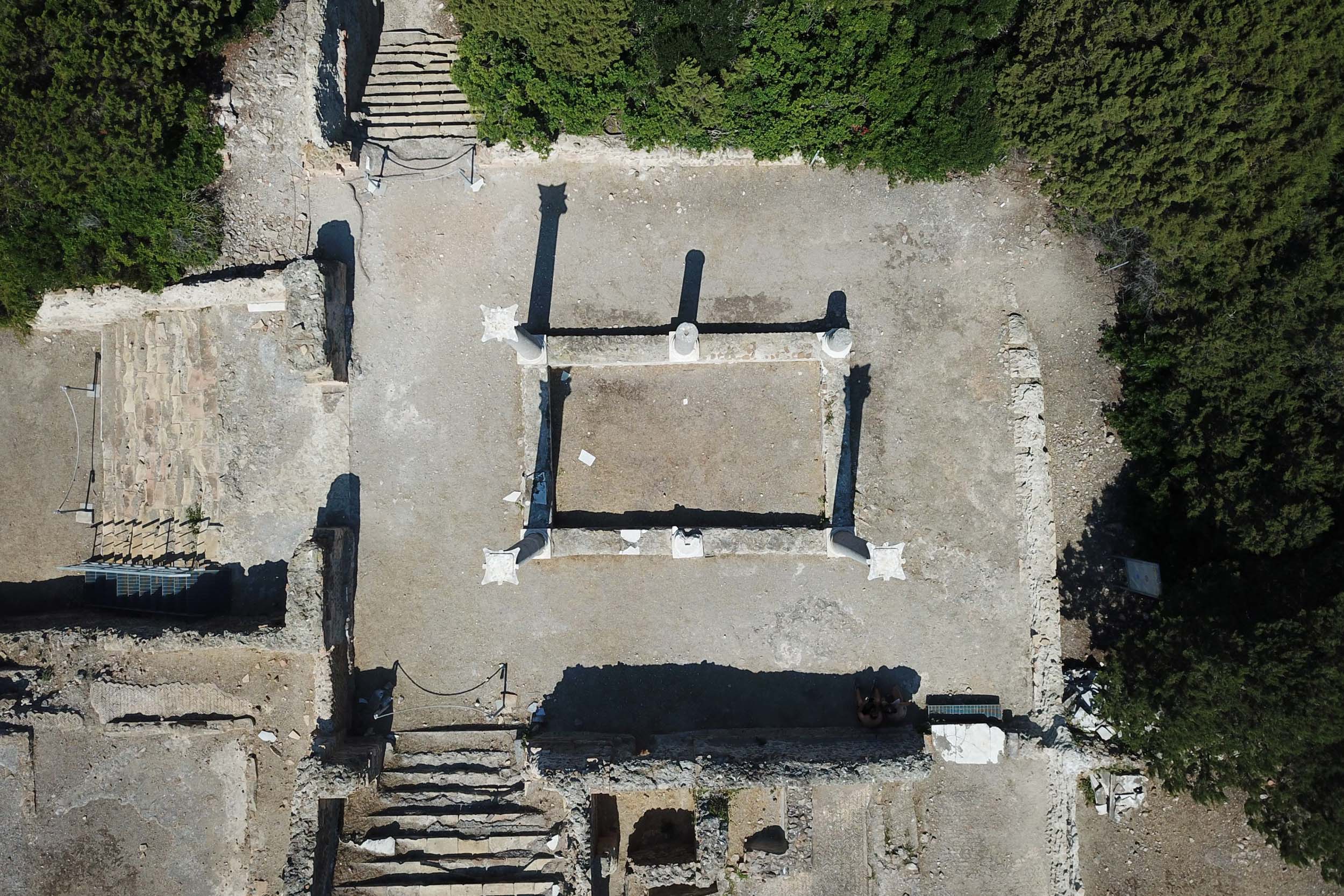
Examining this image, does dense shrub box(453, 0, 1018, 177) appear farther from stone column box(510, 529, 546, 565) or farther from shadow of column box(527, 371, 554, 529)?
stone column box(510, 529, 546, 565)

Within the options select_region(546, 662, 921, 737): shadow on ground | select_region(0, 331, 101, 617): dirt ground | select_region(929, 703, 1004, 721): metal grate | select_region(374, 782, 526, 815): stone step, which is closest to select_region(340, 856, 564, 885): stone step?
select_region(374, 782, 526, 815): stone step

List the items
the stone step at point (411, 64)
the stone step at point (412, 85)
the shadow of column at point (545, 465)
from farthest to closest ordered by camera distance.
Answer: the stone step at point (411, 64) → the stone step at point (412, 85) → the shadow of column at point (545, 465)

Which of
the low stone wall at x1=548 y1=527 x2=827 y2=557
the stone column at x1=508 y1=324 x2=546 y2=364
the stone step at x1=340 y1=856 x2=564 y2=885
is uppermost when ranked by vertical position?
the stone column at x1=508 y1=324 x2=546 y2=364

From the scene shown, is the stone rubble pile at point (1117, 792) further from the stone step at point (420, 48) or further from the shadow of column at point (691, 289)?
the stone step at point (420, 48)


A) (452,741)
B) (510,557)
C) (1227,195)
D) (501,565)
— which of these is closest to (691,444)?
(510,557)

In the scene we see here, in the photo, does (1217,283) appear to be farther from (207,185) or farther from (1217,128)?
(207,185)

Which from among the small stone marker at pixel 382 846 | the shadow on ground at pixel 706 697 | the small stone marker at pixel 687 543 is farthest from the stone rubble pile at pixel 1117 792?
the small stone marker at pixel 382 846

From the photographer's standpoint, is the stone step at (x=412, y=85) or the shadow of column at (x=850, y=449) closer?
the shadow of column at (x=850, y=449)
